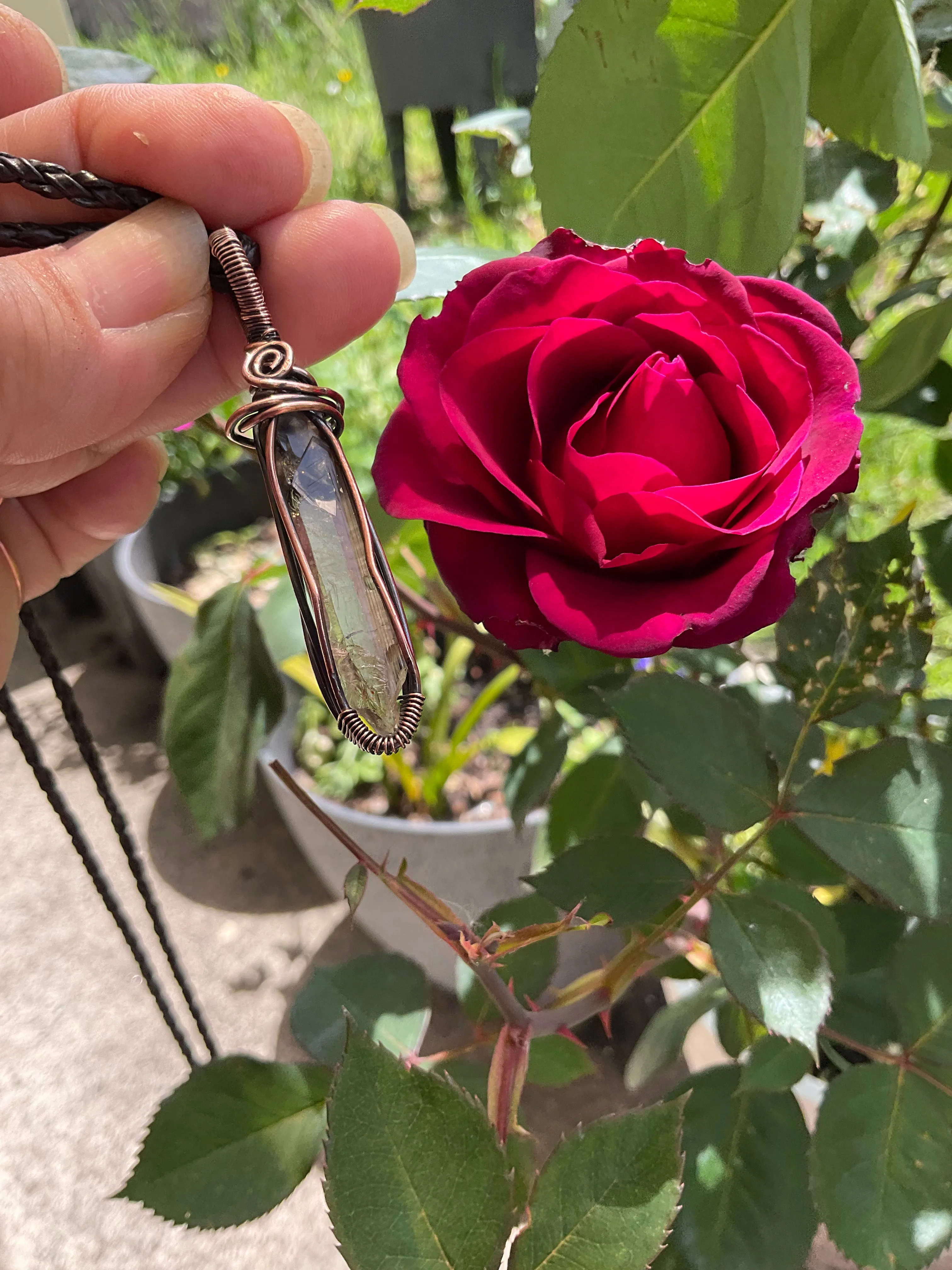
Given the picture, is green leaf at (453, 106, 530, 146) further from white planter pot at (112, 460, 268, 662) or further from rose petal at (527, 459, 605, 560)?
white planter pot at (112, 460, 268, 662)

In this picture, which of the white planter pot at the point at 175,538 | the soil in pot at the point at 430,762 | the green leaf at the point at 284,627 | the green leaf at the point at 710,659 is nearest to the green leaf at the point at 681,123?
the green leaf at the point at 710,659

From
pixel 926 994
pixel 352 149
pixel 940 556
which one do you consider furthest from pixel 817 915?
pixel 352 149

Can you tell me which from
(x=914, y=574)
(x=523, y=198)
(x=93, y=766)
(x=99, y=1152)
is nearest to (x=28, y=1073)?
(x=99, y=1152)

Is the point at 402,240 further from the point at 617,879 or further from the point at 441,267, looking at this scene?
the point at 617,879

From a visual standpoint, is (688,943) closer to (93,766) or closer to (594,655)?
(594,655)

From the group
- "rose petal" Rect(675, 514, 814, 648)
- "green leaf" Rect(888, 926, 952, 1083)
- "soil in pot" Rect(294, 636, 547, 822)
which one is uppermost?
"rose petal" Rect(675, 514, 814, 648)

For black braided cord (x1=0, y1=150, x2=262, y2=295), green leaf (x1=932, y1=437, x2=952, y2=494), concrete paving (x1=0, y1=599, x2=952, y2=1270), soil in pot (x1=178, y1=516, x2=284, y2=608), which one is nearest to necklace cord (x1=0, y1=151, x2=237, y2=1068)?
black braided cord (x1=0, y1=150, x2=262, y2=295)
